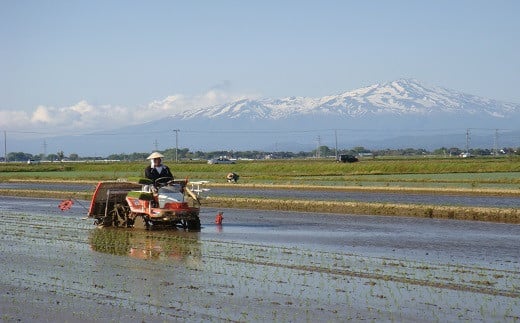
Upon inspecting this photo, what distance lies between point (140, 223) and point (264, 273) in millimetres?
9410

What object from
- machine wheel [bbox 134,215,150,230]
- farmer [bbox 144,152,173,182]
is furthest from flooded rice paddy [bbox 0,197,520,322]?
farmer [bbox 144,152,173,182]

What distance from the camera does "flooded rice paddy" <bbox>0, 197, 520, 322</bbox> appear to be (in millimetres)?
12555

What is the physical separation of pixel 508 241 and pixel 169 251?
8.29 metres

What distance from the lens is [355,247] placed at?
66.7 feet

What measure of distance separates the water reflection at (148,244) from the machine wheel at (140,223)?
0.28 meters

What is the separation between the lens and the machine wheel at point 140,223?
Answer: 2458 centimetres

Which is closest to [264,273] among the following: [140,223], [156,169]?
[156,169]

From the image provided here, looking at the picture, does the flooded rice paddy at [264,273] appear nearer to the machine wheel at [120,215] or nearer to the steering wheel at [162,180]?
the machine wheel at [120,215]

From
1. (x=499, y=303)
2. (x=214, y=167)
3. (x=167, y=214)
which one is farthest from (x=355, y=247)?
(x=214, y=167)

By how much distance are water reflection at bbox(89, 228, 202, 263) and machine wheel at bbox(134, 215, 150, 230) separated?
0.92 ft

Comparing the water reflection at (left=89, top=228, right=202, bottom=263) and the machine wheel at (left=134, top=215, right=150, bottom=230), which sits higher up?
the machine wheel at (left=134, top=215, right=150, bottom=230)

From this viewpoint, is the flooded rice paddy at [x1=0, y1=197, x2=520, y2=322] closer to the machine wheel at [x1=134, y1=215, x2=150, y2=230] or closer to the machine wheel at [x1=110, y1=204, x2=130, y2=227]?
the machine wheel at [x1=134, y1=215, x2=150, y2=230]

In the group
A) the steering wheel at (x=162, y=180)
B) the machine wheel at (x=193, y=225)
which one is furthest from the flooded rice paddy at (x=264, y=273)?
the steering wheel at (x=162, y=180)

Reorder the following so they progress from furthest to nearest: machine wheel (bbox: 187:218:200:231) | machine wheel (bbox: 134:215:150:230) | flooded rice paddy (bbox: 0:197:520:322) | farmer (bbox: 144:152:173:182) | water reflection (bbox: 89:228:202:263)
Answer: machine wheel (bbox: 134:215:150:230)
machine wheel (bbox: 187:218:200:231)
farmer (bbox: 144:152:173:182)
water reflection (bbox: 89:228:202:263)
flooded rice paddy (bbox: 0:197:520:322)
